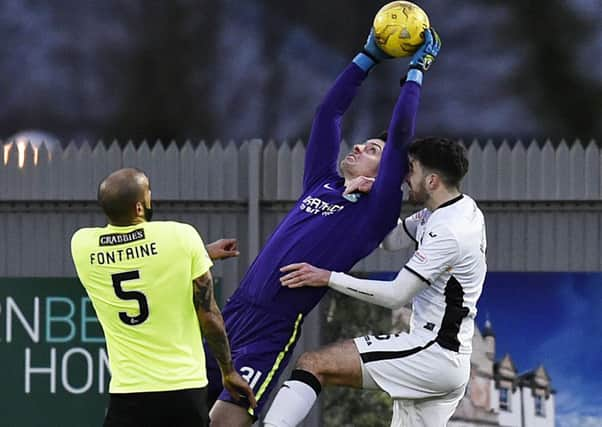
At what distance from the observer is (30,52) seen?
70.8ft

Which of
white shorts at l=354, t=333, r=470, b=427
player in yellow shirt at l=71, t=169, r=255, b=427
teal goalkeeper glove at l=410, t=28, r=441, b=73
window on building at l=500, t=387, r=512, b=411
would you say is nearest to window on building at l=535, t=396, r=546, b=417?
window on building at l=500, t=387, r=512, b=411

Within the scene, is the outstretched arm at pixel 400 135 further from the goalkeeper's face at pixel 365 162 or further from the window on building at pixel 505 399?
the window on building at pixel 505 399

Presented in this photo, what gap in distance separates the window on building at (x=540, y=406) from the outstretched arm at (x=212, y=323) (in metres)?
3.39

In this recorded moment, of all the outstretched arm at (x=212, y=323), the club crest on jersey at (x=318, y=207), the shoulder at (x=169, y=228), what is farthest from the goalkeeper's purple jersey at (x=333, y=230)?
the shoulder at (x=169, y=228)

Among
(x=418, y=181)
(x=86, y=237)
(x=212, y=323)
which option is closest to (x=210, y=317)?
(x=212, y=323)

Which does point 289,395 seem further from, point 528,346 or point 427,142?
point 528,346

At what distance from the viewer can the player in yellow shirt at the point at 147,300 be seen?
252 inches

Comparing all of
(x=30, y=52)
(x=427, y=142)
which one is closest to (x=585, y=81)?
(x=30, y=52)

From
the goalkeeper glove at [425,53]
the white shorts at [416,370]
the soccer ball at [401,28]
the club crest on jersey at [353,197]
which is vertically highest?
the soccer ball at [401,28]

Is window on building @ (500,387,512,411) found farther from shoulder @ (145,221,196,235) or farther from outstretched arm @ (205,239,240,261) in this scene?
shoulder @ (145,221,196,235)

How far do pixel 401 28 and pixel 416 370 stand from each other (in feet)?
5.66

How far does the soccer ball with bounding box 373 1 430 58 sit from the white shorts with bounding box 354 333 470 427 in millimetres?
1468

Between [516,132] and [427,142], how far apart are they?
14.1m

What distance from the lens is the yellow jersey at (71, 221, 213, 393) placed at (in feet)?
21.0
